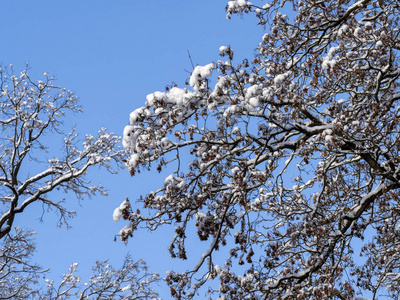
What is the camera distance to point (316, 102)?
967 centimetres

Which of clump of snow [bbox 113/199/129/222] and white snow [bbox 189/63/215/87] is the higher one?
white snow [bbox 189/63/215/87]

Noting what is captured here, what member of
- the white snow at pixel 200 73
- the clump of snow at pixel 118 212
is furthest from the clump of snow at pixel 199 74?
the clump of snow at pixel 118 212

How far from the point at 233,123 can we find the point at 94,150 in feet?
31.9

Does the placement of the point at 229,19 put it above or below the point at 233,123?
above

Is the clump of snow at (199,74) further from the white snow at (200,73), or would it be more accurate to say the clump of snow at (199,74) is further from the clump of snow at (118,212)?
the clump of snow at (118,212)

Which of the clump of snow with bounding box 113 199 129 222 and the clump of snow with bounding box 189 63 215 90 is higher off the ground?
the clump of snow with bounding box 189 63 215 90

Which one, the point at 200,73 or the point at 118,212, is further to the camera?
the point at 118,212

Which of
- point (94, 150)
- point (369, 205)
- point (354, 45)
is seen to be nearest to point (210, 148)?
point (369, 205)

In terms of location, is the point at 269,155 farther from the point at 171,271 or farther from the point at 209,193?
the point at 171,271

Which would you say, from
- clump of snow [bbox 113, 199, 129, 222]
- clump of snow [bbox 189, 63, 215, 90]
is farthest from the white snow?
clump of snow [bbox 113, 199, 129, 222]

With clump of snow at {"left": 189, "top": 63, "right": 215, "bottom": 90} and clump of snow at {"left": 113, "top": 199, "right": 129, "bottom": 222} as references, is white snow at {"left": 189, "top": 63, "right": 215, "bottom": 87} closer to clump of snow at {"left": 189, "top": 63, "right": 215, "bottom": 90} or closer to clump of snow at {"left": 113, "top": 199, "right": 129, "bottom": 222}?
clump of snow at {"left": 189, "top": 63, "right": 215, "bottom": 90}

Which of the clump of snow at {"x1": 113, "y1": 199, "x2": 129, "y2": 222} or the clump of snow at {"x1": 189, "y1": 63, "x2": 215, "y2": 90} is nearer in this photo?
the clump of snow at {"x1": 189, "y1": 63, "x2": 215, "y2": 90}

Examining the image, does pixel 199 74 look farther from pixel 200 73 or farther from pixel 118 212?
pixel 118 212

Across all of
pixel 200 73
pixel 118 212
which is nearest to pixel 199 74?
pixel 200 73
